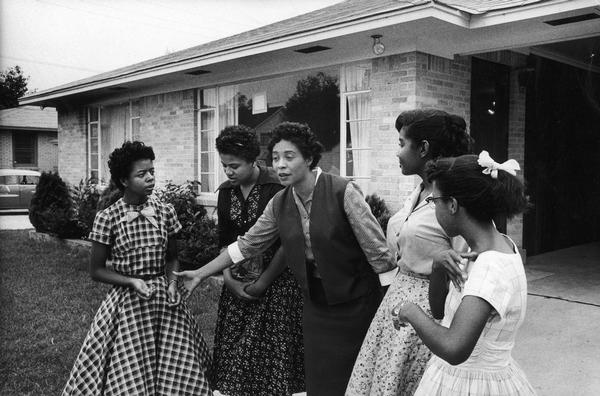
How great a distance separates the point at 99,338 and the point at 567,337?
408 cm

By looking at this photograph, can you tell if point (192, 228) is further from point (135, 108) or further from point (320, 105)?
point (135, 108)

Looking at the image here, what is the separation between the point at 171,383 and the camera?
3.38 metres

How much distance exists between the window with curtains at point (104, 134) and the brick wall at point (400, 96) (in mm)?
7177

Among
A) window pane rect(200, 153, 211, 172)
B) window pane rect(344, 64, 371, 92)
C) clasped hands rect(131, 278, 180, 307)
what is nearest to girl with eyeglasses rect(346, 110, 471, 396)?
clasped hands rect(131, 278, 180, 307)

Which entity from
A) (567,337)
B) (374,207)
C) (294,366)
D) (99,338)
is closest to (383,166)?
(374,207)

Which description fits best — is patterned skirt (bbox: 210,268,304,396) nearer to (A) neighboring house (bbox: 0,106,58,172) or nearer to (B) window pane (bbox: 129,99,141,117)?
(B) window pane (bbox: 129,99,141,117)

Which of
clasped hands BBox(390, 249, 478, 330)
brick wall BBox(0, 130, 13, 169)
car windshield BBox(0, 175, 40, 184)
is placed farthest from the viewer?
brick wall BBox(0, 130, 13, 169)

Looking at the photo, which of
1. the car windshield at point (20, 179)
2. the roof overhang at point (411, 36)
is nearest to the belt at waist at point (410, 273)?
the roof overhang at point (411, 36)

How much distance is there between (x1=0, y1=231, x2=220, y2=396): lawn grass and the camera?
469 centimetres

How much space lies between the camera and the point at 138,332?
337 cm

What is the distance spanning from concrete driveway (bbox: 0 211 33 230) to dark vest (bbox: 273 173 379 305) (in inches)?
598

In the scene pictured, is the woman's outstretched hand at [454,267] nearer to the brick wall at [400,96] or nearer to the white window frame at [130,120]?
the brick wall at [400,96]

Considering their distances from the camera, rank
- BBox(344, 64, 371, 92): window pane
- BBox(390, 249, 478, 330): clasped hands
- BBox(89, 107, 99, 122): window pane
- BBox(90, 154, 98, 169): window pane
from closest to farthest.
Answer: BBox(390, 249, 478, 330): clasped hands
BBox(344, 64, 371, 92): window pane
BBox(89, 107, 99, 122): window pane
BBox(90, 154, 98, 169): window pane

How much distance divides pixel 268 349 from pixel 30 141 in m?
30.3
